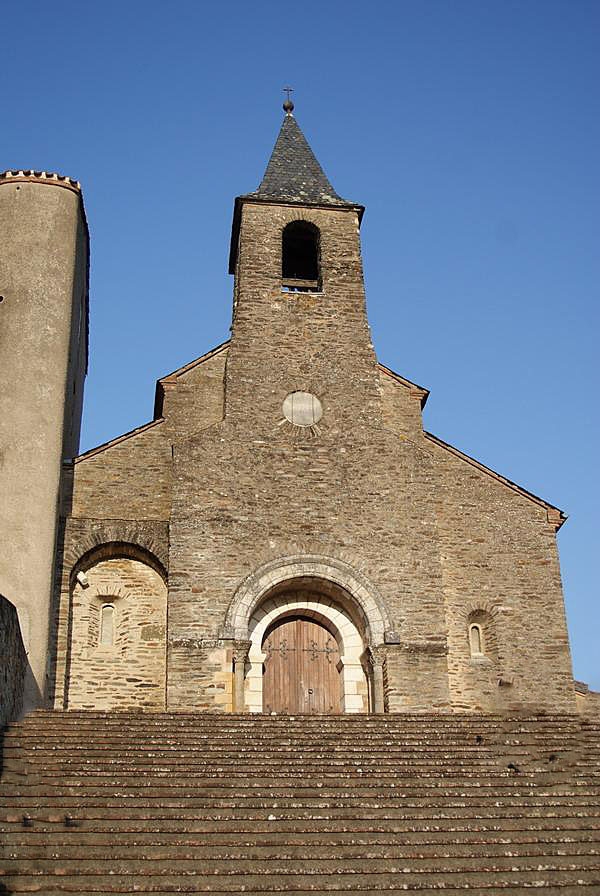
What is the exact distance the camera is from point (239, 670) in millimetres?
18844

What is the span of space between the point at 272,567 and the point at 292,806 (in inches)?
291

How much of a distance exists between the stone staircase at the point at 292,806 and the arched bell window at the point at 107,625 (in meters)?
4.68

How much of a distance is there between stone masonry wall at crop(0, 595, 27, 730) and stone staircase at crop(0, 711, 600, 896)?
0.41 metres

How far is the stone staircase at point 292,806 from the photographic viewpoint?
11.3 m

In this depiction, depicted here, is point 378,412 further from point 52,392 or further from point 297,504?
point 52,392

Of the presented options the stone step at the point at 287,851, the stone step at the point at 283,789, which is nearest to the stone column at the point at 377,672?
the stone step at the point at 283,789

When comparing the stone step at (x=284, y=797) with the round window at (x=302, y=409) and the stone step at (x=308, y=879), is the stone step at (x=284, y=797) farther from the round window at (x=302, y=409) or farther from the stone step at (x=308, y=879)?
the round window at (x=302, y=409)

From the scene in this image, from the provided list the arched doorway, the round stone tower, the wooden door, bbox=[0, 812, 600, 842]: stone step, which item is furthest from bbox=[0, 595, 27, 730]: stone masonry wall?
the wooden door

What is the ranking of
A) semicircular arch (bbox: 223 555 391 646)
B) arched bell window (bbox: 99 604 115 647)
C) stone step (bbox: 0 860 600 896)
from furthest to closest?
arched bell window (bbox: 99 604 115 647) → semicircular arch (bbox: 223 555 391 646) → stone step (bbox: 0 860 600 896)

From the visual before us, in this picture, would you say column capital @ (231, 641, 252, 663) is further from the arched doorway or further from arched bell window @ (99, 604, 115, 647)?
arched bell window @ (99, 604, 115, 647)

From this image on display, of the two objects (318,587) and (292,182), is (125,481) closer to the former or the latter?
(318,587)

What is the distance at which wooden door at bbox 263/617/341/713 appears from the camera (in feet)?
64.9

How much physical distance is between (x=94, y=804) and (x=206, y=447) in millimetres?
9392

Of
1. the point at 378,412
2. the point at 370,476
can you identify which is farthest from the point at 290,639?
the point at 378,412
